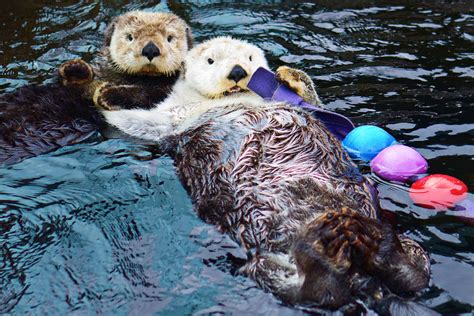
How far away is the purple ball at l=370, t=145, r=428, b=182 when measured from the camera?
3.58 metres

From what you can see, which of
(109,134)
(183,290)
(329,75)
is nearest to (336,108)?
(329,75)

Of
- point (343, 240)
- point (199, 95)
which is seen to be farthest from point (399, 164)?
point (199, 95)

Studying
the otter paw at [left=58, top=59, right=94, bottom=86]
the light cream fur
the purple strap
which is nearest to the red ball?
the purple strap

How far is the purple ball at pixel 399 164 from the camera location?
358cm

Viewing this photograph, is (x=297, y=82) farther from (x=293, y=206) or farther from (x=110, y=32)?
(x=110, y=32)

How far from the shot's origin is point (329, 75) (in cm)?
539

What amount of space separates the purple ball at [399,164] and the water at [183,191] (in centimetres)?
12

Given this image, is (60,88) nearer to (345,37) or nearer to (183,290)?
(183,290)

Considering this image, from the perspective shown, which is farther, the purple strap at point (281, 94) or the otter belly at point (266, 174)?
the purple strap at point (281, 94)

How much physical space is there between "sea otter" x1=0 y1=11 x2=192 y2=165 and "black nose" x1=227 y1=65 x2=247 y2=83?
0.72 m

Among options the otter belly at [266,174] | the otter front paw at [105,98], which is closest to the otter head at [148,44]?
the otter front paw at [105,98]

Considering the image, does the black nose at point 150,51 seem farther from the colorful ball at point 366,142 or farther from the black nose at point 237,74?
the colorful ball at point 366,142

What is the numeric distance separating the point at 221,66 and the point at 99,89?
36.6 inches

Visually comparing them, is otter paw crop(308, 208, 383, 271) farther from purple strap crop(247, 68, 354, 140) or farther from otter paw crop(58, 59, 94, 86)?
otter paw crop(58, 59, 94, 86)
